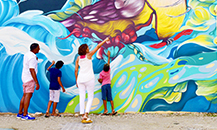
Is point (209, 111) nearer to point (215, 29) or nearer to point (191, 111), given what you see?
point (191, 111)

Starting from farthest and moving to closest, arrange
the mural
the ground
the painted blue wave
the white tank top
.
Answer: the painted blue wave, the mural, the white tank top, the ground

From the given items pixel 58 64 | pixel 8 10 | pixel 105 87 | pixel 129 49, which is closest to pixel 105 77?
pixel 105 87

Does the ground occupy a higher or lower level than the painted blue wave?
lower

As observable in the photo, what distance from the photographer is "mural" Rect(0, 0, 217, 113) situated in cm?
512

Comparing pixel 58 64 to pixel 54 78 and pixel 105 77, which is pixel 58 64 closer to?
pixel 54 78

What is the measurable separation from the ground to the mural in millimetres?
207

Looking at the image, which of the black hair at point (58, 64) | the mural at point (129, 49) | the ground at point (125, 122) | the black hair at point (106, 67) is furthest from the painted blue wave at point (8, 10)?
the black hair at point (106, 67)

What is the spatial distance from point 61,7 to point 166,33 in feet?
8.53

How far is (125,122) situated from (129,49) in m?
1.75

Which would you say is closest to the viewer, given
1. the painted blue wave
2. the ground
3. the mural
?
the ground

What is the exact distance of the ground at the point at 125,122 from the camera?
399 cm

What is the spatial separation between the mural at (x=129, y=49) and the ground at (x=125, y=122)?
0.68 ft

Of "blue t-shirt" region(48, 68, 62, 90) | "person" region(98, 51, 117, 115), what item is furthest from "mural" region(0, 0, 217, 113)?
"blue t-shirt" region(48, 68, 62, 90)

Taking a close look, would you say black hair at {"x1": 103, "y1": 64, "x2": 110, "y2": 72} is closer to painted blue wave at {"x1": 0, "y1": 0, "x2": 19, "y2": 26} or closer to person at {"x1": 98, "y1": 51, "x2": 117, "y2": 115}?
person at {"x1": 98, "y1": 51, "x2": 117, "y2": 115}
